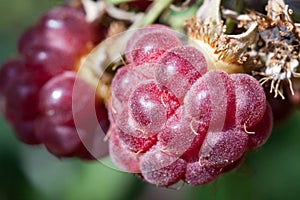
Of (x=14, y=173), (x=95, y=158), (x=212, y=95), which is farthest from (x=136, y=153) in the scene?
(x=14, y=173)

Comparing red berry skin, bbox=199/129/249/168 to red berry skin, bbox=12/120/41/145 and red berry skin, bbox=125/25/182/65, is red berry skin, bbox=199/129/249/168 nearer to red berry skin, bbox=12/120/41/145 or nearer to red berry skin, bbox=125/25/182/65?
red berry skin, bbox=125/25/182/65

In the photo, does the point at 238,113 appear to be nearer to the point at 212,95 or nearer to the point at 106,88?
the point at 212,95

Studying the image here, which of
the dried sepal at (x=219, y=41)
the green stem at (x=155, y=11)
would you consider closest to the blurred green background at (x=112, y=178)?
the green stem at (x=155, y=11)

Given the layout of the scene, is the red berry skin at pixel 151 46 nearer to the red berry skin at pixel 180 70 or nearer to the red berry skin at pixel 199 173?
the red berry skin at pixel 180 70

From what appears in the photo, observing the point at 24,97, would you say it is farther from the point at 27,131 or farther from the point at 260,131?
the point at 260,131

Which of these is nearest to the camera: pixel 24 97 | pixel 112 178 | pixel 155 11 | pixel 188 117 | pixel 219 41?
pixel 188 117

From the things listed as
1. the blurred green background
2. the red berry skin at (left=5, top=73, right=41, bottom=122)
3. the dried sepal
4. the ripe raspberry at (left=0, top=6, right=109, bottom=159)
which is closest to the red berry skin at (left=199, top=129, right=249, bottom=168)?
the dried sepal

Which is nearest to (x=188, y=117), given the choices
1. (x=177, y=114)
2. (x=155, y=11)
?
(x=177, y=114)
